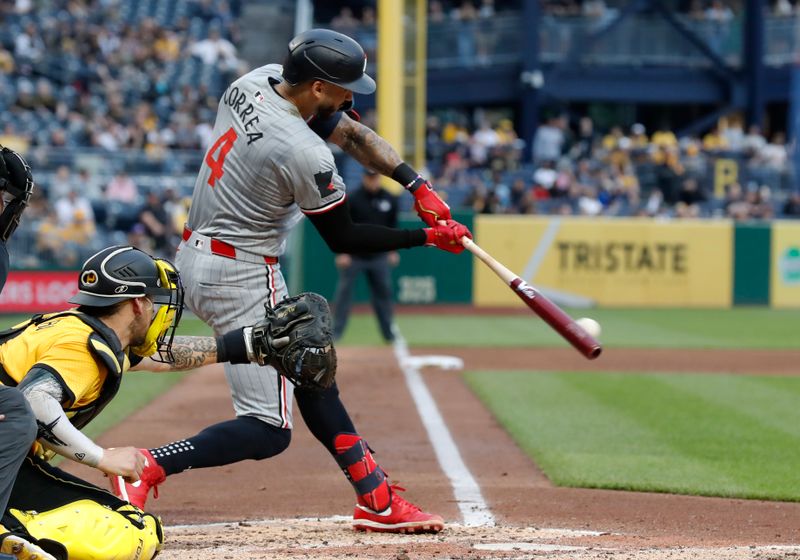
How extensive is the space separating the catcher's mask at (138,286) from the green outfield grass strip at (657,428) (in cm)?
270

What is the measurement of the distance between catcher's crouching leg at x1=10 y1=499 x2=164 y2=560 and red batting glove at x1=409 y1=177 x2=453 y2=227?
70.1 inches

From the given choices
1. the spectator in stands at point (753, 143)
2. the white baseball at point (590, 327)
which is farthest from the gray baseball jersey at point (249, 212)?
the spectator in stands at point (753, 143)

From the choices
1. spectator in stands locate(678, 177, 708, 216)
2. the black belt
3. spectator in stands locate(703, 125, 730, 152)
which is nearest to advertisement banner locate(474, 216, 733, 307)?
spectator in stands locate(678, 177, 708, 216)

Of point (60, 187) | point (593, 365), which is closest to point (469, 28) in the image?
point (60, 187)

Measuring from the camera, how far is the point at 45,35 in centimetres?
2559

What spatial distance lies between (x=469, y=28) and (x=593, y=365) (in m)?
17.4

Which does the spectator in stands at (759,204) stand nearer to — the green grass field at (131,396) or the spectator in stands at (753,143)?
the spectator in stands at (753,143)

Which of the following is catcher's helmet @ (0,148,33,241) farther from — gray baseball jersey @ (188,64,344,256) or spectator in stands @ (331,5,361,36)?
spectator in stands @ (331,5,361,36)

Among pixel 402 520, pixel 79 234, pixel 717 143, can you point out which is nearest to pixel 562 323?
pixel 402 520

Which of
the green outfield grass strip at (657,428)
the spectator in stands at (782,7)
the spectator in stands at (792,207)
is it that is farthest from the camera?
the spectator in stands at (782,7)

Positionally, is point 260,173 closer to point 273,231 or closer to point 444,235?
point 273,231

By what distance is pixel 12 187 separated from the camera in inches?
181

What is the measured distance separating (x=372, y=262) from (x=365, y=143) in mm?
8796

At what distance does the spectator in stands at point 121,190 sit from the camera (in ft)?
65.6
